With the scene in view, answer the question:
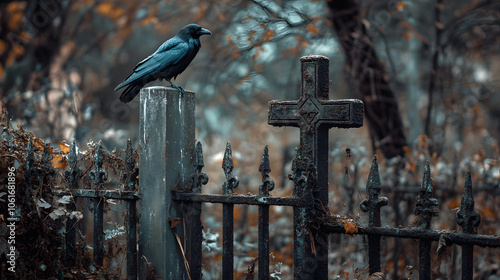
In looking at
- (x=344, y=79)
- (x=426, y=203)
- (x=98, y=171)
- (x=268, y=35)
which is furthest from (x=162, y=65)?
(x=344, y=79)

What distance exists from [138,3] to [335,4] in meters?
6.15

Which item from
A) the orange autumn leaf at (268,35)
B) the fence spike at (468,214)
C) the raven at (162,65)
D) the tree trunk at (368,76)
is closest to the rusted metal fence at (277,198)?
the fence spike at (468,214)

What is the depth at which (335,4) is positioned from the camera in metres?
5.39

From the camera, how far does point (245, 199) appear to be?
2.69 meters

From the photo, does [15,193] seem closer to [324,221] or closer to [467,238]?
[324,221]

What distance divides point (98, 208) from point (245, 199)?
3.82 feet

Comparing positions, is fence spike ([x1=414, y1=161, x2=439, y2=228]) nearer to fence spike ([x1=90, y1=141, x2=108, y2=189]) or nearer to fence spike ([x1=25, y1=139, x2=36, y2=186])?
fence spike ([x1=90, y1=141, x2=108, y2=189])

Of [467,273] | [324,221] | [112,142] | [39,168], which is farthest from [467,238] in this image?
[112,142]

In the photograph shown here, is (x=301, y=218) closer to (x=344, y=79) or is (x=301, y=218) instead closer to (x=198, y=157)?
(x=198, y=157)

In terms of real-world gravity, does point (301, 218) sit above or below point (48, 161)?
below

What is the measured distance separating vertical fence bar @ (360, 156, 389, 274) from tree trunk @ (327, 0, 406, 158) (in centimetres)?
292

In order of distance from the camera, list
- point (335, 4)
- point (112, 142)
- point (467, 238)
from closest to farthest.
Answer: point (467, 238), point (335, 4), point (112, 142)

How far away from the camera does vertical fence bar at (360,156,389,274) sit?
240 cm

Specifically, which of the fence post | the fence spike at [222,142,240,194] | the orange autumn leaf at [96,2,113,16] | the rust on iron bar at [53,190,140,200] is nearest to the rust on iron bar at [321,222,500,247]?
the fence spike at [222,142,240,194]
